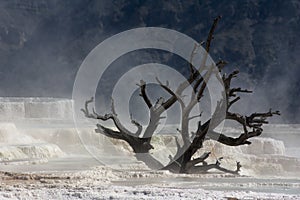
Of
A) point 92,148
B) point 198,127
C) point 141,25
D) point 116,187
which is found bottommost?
point 116,187

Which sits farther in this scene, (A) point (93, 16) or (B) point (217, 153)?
(A) point (93, 16)

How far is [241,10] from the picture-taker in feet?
448

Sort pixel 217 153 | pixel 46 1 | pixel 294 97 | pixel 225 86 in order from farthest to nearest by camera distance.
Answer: pixel 46 1 → pixel 294 97 → pixel 217 153 → pixel 225 86

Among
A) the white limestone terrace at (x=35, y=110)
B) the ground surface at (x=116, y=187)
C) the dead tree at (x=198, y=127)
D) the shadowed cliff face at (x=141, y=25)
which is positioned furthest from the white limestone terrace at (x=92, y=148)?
the shadowed cliff face at (x=141, y=25)

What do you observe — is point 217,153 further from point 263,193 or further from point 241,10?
point 241,10

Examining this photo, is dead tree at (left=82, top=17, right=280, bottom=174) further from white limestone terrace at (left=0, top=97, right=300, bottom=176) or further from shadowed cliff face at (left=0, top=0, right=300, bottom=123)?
shadowed cliff face at (left=0, top=0, right=300, bottom=123)

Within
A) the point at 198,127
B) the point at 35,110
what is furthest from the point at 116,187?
the point at 35,110

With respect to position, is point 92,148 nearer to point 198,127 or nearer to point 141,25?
point 198,127

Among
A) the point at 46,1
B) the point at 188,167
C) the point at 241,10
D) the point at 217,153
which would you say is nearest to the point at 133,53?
the point at 241,10

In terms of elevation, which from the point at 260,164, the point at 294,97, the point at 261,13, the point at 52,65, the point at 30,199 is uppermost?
the point at 261,13

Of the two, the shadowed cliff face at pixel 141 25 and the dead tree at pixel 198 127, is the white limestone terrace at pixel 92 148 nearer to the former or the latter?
the dead tree at pixel 198 127

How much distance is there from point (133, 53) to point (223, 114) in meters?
109

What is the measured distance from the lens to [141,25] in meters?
138

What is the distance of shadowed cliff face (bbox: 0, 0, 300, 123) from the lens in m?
120
